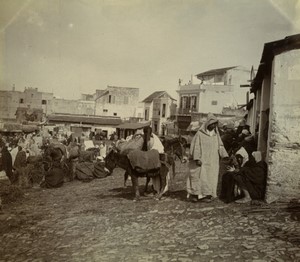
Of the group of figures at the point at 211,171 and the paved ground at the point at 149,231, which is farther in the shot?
the group of figures at the point at 211,171

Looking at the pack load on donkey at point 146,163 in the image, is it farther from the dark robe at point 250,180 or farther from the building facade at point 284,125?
the building facade at point 284,125

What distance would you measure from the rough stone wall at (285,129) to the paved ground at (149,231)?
0.28 m

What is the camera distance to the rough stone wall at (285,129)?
12.9 ft

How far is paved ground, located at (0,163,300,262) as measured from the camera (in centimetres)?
303

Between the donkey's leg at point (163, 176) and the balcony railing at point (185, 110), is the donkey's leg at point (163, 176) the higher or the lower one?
the lower one

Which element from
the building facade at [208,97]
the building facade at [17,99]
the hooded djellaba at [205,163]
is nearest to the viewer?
the hooded djellaba at [205,163]

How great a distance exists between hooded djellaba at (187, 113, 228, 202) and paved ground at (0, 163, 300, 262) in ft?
0.62

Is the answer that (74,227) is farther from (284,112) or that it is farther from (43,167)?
(43,167)

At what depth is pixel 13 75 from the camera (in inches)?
174

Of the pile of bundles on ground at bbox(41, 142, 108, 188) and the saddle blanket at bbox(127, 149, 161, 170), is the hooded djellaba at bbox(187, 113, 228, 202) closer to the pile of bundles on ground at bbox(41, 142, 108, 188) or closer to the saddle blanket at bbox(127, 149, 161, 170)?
the saddle blanket at bbox(127, 149, 161, 170)

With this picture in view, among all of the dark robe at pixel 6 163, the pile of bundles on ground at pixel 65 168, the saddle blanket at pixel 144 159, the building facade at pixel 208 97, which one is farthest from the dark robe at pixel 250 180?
the building facade at pixel 208 97

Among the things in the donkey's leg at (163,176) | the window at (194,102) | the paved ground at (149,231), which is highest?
the window at (194,102)

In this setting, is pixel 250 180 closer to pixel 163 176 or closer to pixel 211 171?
pixel 211 171

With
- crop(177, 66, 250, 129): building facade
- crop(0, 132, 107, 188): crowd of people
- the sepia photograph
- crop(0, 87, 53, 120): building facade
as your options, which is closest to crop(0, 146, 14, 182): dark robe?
crop(0, 132, 107, 188): crowd of people
